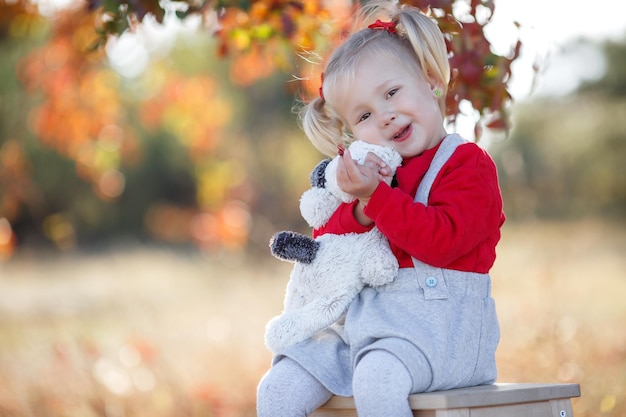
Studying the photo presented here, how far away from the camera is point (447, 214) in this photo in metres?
1.91

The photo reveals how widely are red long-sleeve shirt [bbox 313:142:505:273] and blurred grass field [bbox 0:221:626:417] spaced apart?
5.50 feet

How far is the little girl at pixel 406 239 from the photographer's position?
1884 millimetres

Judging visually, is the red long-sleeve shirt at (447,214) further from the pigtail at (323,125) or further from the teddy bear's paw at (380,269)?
the pigtail at (323,125)

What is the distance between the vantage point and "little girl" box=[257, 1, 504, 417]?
1.88 metres

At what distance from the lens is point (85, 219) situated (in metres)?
18.4

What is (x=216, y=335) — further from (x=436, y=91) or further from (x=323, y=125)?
(x=436, y=91)

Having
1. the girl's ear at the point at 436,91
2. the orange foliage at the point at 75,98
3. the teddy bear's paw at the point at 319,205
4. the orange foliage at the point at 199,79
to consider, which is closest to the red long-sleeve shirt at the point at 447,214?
the teddy bear's paw at the point at 319,205

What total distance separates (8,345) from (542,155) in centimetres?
1363

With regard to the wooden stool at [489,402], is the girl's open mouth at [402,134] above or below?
above

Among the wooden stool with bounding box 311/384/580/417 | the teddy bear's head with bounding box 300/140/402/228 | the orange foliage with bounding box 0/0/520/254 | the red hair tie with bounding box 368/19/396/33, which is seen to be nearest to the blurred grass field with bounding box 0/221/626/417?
the orange foliage with bounding box 0/0/520/254

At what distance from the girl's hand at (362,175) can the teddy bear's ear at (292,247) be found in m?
0.18

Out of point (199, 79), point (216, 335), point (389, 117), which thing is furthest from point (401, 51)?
point (199, 79)

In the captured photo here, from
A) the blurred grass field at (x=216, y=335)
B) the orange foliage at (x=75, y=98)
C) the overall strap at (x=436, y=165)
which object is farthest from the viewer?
the orange foliage at (x=75, y=98)

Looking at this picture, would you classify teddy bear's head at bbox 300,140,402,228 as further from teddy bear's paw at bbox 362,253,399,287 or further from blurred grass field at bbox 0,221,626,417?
blurred grass field at bbox 0,221,626,417
